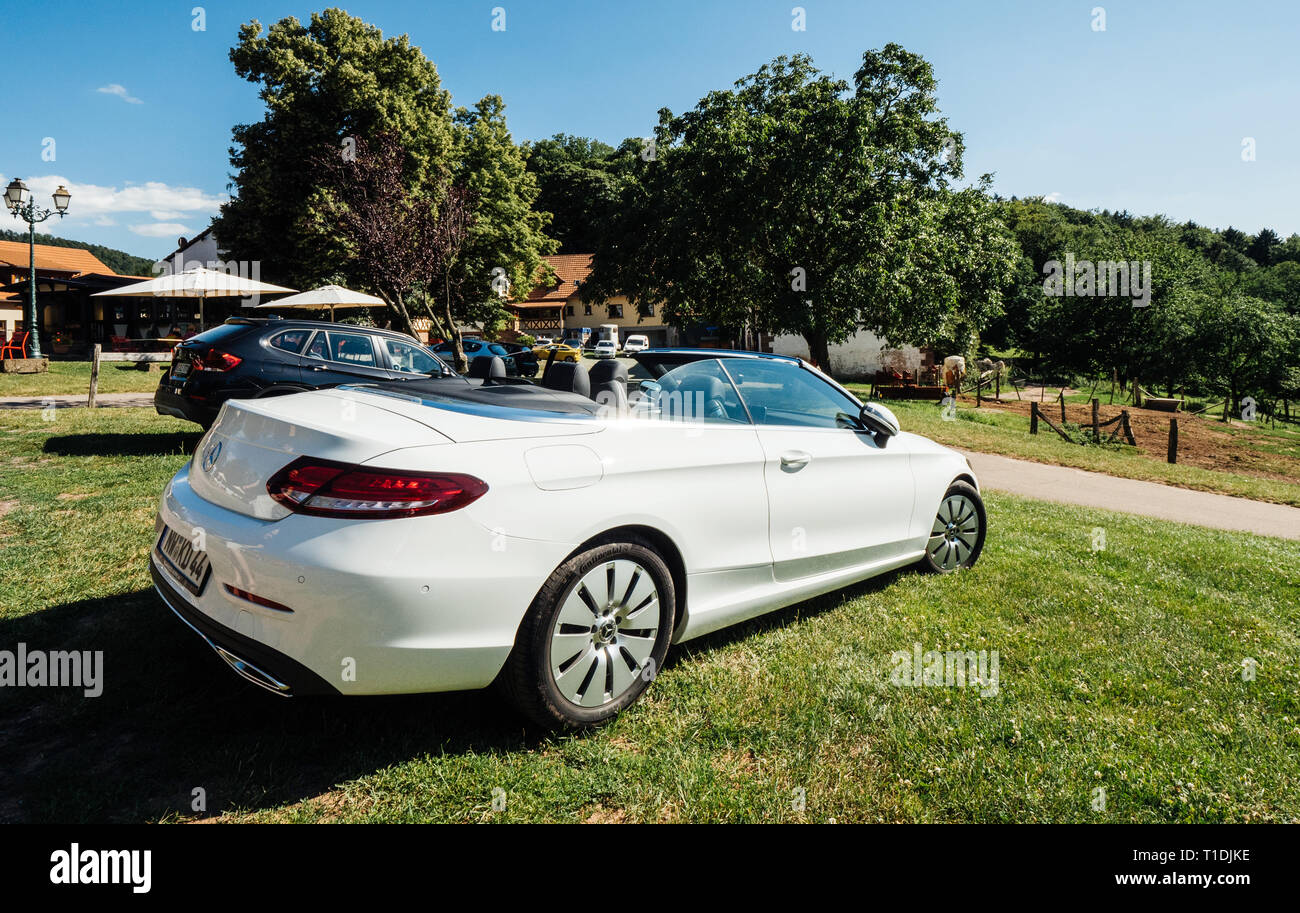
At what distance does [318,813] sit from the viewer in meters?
2.32

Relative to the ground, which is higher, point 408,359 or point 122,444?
point 408,359

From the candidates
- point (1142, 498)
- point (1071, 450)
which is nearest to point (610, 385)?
point (1142, 498)

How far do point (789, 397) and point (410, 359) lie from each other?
6.89 metres

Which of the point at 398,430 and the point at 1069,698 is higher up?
the point at 398,430

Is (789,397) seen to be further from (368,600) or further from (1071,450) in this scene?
(1071,450)

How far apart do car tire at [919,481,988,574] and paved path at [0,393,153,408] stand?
14.5m

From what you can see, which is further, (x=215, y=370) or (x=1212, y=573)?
(x=215, y=370)

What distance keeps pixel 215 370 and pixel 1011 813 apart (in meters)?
8.73

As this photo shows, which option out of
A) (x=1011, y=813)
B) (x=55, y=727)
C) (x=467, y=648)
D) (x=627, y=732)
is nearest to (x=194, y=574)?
(x=55, y=727)

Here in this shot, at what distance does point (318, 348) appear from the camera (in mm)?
8914

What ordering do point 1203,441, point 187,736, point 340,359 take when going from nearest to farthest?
1. point 187,736
2. point 340,359
3. point 1203,441
